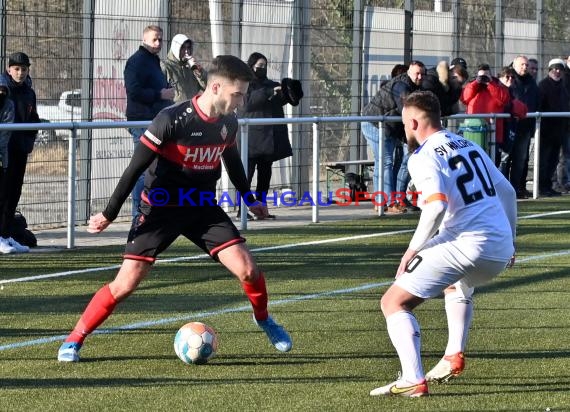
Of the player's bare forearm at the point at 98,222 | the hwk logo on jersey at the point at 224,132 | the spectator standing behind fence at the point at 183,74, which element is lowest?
the player's bare forearm at the point at 98,222

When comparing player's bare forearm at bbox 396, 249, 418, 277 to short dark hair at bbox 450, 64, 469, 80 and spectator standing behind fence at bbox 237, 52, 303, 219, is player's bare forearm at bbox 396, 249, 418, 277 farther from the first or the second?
short dark hair at bbox 450, 64, 469, 80

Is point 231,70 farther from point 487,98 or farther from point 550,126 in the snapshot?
point 550,126

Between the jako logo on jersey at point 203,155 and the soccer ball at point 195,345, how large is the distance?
102 centimetres

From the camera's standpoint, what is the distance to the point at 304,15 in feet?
60.3

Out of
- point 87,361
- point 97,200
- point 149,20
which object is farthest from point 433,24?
point 87,361

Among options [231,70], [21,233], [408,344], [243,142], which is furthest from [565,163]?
[408,344]

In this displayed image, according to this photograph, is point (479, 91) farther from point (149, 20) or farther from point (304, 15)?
point (149, 20)

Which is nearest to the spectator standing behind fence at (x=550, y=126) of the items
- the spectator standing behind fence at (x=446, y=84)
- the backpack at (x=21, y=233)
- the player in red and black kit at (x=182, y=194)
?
the spectator standing behind fence at (x=446, y=84)

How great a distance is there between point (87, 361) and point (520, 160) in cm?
1255

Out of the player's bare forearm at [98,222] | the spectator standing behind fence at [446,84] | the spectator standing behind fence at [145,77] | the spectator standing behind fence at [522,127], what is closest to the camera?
the player's bare forearm at [98,222]

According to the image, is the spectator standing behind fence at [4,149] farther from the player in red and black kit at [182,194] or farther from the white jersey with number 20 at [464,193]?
the white jersey with number 20 at [464,193]

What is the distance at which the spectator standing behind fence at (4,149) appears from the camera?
40.2 ft

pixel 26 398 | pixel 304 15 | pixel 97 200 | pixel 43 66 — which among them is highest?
pixel 304 15

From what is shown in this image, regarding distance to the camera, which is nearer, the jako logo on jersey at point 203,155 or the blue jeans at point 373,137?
the jako logo on jersey at point 203,155
